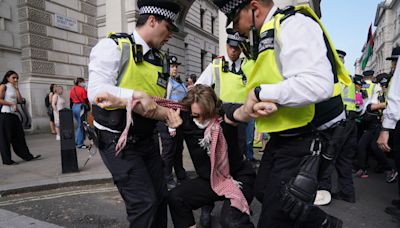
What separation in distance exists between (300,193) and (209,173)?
3.80 ft

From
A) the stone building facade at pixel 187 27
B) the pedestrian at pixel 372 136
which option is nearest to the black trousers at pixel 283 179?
the pedestrian at pixel 372 136

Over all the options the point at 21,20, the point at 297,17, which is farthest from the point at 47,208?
the point at 21,20

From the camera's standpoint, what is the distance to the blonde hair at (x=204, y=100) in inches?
92.8

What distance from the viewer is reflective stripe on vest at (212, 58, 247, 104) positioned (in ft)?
13.3

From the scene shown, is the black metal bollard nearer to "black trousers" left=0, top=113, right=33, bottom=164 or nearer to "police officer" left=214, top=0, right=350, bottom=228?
"black trousers" left=0, top=113, right=33, bottom=164

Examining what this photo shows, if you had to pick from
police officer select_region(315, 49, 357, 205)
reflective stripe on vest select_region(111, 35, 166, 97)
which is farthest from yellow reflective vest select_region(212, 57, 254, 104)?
reflective stripe on vest select_region(111, 35, 166, 97)

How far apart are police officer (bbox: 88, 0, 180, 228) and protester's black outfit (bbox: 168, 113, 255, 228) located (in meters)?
0.19

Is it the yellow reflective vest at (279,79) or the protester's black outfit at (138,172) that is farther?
the protester's black outfit at (138,172)

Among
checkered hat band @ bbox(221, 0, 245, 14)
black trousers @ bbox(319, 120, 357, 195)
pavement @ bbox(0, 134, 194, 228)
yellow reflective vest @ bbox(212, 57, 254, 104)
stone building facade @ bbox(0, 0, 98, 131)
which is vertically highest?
stone building facade @ bbox(0, 0, 98, 131)

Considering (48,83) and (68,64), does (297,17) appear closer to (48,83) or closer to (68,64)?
(48,83)

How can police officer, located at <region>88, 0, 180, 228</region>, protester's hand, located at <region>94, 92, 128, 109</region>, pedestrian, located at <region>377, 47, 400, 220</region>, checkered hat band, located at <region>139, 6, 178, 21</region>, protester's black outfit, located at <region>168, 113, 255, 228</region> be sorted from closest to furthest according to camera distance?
protester's hand, located at <region>94, 92, 128, 109</region>
police officer, located at <region>88, 0, 180, 228</region>
checkered hat band, located at <region>139, 6, 178, 21</region>
protester's black outfit, located at <region>168, 113, 255, 228</region>
pedestrian, located at <region>377, 47, 400, 220</region>

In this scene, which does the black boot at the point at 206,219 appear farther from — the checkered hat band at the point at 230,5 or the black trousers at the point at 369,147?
the black trousers at the point at 369,147

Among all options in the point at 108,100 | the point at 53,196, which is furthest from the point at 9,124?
the point at 108,100

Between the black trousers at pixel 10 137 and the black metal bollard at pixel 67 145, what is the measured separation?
1.51 m
